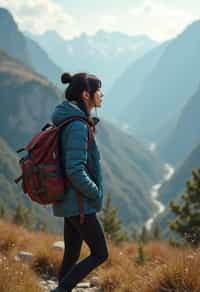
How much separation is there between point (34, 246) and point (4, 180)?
184878 millimetres

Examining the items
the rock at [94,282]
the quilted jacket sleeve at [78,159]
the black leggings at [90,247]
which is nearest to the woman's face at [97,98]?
the quilted jacket sleeve at [78,159]

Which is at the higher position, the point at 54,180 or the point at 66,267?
the point at 54,180

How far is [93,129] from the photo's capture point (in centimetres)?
500

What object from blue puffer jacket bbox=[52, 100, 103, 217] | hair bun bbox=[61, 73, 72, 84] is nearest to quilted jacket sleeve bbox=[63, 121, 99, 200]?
blue puffer jacket bbox=[52, 100, 103, 217]

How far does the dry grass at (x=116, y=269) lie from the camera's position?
531 centimetres

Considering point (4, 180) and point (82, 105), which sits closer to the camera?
point (82, 105)

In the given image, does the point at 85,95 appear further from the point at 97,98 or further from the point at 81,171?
the point at 81,171

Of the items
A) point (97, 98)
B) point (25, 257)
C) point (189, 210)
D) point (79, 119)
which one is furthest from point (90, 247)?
point (189, 210)

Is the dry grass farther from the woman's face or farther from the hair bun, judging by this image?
the hair bun

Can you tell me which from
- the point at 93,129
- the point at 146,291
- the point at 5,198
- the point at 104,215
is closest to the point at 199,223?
the point at 146,291

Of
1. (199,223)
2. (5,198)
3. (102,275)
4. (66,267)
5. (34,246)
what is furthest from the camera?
(5,198)

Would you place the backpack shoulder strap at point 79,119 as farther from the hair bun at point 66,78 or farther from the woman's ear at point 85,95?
the hair bun at point 66,78

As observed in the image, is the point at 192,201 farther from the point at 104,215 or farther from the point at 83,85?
the point at 104,215

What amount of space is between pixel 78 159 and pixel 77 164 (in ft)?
0.17
